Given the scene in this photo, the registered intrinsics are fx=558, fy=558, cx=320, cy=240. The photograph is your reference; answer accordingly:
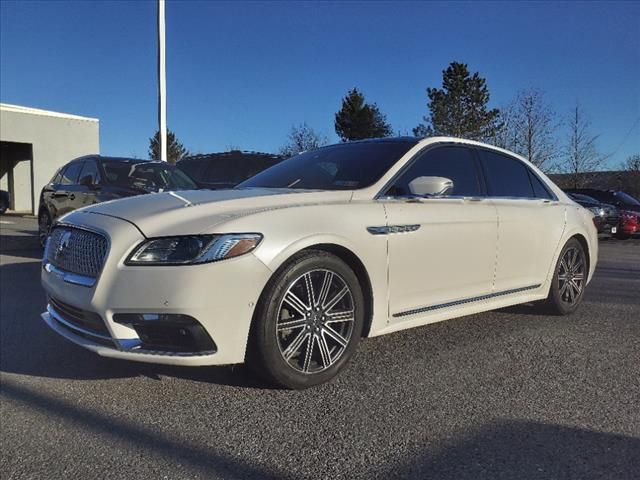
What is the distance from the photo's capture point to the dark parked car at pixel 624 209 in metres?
16.9

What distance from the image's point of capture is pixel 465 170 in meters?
4.51

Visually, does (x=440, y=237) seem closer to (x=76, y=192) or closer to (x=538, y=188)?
(x=538, y=188)

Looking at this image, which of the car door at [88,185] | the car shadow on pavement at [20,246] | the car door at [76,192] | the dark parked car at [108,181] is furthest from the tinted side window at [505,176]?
the car shadow on pavement at [20,246]

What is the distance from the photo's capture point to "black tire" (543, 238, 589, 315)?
16.9ft

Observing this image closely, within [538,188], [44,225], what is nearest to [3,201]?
[44,225]

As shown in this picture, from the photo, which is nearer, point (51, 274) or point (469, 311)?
point (51, 274)

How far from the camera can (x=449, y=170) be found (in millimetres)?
4367

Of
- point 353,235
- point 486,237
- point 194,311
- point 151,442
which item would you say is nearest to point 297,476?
point 151,442

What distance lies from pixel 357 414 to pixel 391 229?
123 centimetres

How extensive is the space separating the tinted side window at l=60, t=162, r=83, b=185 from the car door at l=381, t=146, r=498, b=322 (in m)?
6.76

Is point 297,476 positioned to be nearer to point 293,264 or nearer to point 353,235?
point 293,264

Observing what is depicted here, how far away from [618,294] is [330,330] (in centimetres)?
467

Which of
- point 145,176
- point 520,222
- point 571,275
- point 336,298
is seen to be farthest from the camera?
point 145,176

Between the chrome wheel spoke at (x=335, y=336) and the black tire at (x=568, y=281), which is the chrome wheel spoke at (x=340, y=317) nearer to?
the chrome wheel spoke at (x=335, y=336)
